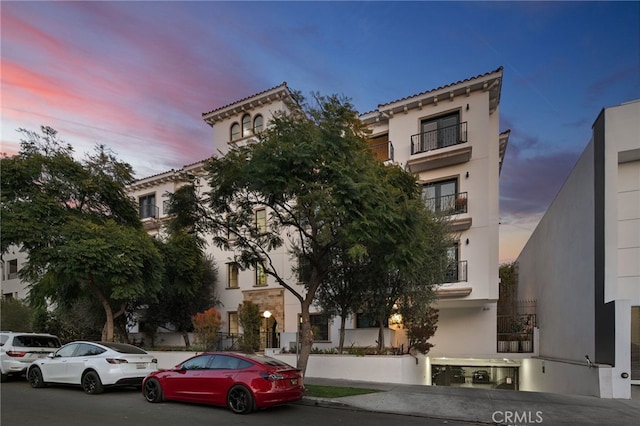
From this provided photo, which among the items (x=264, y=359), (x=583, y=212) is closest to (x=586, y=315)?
(x=583, y=212)

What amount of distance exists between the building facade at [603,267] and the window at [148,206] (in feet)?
86.1

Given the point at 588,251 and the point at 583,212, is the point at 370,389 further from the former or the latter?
the point at 583,212

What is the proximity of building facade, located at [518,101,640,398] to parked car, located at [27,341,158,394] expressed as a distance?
42.0 feet

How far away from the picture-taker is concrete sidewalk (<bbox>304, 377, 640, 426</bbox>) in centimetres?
926

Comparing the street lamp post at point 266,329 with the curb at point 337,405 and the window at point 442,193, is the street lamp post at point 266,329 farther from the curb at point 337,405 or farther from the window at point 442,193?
the curb at point 337,405

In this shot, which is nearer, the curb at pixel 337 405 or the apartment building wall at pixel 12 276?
the curb at pixel 337 405

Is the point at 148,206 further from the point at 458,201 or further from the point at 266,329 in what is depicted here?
the point at 458,201

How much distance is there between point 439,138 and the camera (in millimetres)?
21938

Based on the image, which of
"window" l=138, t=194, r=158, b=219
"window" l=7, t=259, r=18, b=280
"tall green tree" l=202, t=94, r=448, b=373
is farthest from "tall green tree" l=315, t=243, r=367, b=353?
"window" l=7, t=259, r=18, b=280

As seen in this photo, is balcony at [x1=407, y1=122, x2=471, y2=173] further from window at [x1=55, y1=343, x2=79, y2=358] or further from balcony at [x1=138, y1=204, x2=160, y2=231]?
balcony at [x1=138, y1=204, x2=160, y2=231]

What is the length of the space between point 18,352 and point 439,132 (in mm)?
19589

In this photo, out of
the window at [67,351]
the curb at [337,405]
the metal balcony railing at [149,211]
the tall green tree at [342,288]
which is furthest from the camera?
the metal balcony railing at [149,211]

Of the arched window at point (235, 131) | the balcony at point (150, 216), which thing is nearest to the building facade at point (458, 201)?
the arched window at point (235, 131)

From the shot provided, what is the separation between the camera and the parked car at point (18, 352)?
14.9m
